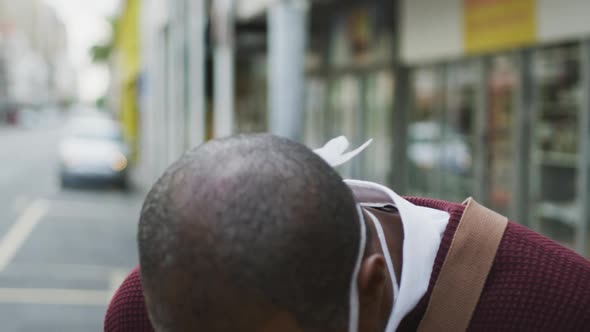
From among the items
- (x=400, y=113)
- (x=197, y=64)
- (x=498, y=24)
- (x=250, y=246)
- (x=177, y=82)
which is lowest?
(x=400, y=113)

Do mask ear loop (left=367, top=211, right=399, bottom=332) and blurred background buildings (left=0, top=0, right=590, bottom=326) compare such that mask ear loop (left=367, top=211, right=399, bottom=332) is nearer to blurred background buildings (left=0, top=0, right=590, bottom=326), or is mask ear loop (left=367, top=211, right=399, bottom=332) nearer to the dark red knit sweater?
the dark red knit sweater

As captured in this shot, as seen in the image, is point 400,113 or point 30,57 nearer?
point 400,113

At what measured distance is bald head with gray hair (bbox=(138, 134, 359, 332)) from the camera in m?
1.04

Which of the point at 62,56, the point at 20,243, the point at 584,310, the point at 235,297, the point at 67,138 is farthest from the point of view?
the point at 62,56

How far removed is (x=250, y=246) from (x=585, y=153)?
5.93 m

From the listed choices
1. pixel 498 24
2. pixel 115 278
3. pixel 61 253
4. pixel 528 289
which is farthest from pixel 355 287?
pixel 61 253

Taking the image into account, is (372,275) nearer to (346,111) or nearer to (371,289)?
(371,289)

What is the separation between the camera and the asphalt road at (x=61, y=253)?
6766 mm

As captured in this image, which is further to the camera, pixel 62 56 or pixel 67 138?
pixel 62 56

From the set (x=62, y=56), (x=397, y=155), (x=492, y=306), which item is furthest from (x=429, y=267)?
(x=62, y=56)

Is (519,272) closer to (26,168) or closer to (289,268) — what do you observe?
(289,268)

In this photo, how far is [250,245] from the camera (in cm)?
104

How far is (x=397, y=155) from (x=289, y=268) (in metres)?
10.1

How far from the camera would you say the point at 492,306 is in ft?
4.13
